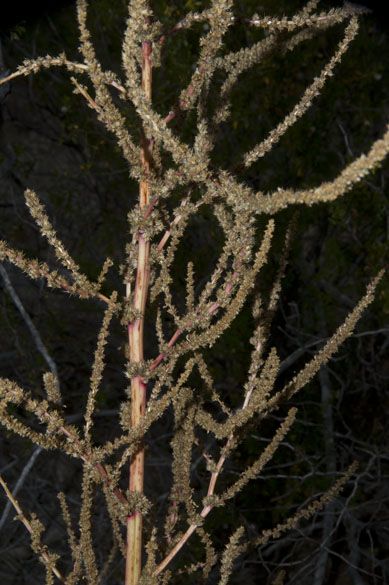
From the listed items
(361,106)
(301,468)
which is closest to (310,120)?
(361,106)

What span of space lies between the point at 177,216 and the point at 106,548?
12.4 ft

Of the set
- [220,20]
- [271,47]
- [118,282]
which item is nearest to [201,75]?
[220,20]

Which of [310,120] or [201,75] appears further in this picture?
[310,120]

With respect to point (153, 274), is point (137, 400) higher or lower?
lower

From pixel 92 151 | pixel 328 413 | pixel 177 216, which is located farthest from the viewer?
pixel 92 151

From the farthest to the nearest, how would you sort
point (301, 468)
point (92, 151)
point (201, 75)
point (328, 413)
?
point (92, 151)
point (301, 468)
point (328, 413)
point (201, 75)

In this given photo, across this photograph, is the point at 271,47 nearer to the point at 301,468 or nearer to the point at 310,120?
the point at 310,120

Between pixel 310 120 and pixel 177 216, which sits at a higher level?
pixel 310 120

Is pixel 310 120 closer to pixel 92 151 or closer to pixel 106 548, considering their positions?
pixel 92 151

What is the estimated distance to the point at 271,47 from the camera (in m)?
1.42

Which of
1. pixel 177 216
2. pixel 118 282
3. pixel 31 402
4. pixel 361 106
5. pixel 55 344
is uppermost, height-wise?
pixel 361 106

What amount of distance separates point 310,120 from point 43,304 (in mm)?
2478

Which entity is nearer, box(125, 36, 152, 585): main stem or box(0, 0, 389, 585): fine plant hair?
box(0, 0, 389, 585): fine plant hair

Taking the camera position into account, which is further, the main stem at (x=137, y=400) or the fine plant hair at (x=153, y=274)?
the main stem at (x=137, y=400)
